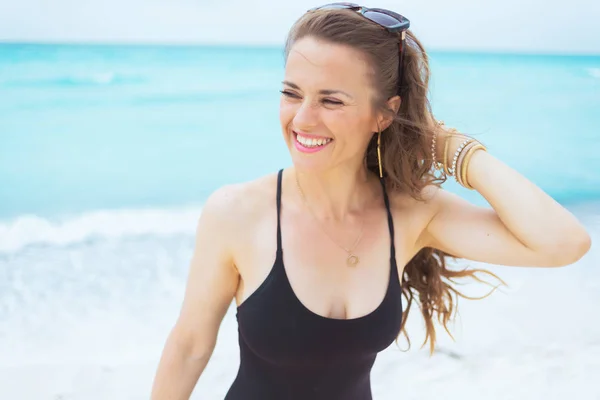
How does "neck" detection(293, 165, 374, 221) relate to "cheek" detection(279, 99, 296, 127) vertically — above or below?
below

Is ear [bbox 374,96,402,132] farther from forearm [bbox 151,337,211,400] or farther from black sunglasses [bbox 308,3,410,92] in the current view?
forearm [bbox 151,337,211,400]

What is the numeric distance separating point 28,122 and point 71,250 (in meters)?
7.16

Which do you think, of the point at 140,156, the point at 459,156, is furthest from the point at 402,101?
the point at 140,156

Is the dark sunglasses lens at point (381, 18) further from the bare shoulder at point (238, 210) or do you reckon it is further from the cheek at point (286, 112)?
the bare shoulder at point (238, 210)

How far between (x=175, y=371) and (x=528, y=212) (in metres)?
0.96

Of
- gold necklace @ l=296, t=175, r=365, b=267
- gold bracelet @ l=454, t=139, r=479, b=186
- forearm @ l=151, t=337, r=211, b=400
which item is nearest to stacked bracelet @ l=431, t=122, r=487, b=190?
gold bracelet @ l=454, t=139, r=479, b=186

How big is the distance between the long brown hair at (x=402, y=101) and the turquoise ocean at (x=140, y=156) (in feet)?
7.88

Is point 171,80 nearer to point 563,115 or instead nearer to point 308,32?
point 563,115

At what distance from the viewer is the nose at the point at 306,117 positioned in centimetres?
163

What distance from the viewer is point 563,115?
45.5 feet

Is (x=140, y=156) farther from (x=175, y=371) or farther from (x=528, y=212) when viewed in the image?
(x=528, y=212)

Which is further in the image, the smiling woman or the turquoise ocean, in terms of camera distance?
the turquoise ocean

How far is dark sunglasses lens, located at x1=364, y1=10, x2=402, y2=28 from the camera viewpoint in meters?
1.70

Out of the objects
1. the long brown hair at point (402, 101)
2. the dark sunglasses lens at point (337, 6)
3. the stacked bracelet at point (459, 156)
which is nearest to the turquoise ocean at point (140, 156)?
the long brown hair at point (402, 101)
